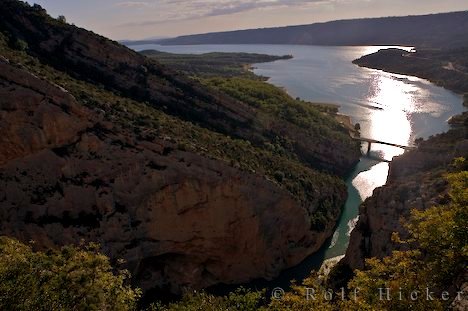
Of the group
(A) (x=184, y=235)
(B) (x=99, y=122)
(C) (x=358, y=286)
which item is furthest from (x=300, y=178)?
(C) (x=358, y=286)

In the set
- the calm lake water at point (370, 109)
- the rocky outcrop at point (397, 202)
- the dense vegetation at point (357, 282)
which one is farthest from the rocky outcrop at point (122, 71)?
the dense vegetation at point (357, 282)

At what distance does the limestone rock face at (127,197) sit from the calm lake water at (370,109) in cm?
622

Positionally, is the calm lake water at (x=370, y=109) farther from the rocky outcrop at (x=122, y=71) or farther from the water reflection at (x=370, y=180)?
the rocky outcrop at (x=122, y=71)

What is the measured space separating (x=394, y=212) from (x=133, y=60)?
3267cm

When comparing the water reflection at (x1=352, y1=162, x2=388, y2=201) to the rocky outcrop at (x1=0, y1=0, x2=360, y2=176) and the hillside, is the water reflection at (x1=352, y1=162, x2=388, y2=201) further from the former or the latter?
the rocky outcrop at (x1=0, y1=0, x2=360, y2=176)

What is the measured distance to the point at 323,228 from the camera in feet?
148

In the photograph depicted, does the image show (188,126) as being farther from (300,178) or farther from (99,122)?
(300,178)

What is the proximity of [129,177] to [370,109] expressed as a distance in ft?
295

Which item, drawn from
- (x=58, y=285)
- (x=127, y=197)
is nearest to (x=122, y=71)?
(x=127, y=197)

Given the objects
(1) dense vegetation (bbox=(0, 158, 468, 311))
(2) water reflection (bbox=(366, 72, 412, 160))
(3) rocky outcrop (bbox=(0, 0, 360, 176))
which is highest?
(3) rocky outcrop (bbox=(0, 0, 360, 176))

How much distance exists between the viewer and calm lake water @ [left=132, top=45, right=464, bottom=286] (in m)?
50.6

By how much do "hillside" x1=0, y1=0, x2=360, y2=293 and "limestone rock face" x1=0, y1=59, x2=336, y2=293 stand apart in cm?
8

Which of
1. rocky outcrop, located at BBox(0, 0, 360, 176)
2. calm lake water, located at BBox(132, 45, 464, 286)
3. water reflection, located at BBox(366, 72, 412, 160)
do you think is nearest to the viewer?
rocky outcrop, located at BBox(0, 0, 360, 176)

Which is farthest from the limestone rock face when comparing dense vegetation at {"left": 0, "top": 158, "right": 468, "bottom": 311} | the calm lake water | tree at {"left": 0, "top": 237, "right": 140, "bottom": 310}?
dense vegetation at {"left": 0, "top": 158, "right": 468, "bottom": 311}
